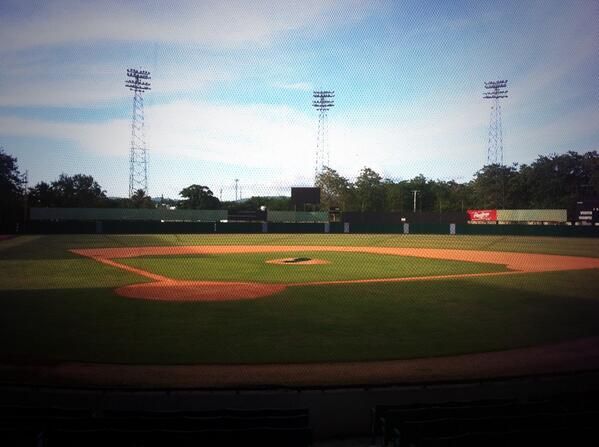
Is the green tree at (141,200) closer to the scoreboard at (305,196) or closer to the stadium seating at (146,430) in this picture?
the scoreboard at (305,196)

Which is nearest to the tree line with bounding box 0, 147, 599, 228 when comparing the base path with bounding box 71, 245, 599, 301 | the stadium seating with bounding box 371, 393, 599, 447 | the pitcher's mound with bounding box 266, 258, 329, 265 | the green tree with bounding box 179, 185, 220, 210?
the green tree with bounding box 179, 185, 220, 210

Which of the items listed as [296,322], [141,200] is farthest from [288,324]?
[141,200]

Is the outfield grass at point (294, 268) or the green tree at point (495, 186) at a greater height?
the green tree at point (495, 186)

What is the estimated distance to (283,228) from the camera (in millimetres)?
56500

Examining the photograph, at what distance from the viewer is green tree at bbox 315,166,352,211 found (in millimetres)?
89562

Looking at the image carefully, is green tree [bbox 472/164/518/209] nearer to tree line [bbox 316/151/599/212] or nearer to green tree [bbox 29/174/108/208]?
tree line [bbox 316/151/599/212]

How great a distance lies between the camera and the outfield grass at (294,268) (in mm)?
20781

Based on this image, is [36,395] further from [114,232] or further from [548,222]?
[548,222]

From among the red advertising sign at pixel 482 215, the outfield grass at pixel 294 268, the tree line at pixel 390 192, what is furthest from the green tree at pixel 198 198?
the outfield grass at pixel 294 268

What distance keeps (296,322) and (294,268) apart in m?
11.9

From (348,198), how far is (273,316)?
254 feet

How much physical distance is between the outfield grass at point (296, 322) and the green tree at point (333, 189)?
70.9 meters

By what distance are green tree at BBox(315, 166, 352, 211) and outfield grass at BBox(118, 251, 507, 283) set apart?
5927 centimetres

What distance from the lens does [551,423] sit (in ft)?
13.6
